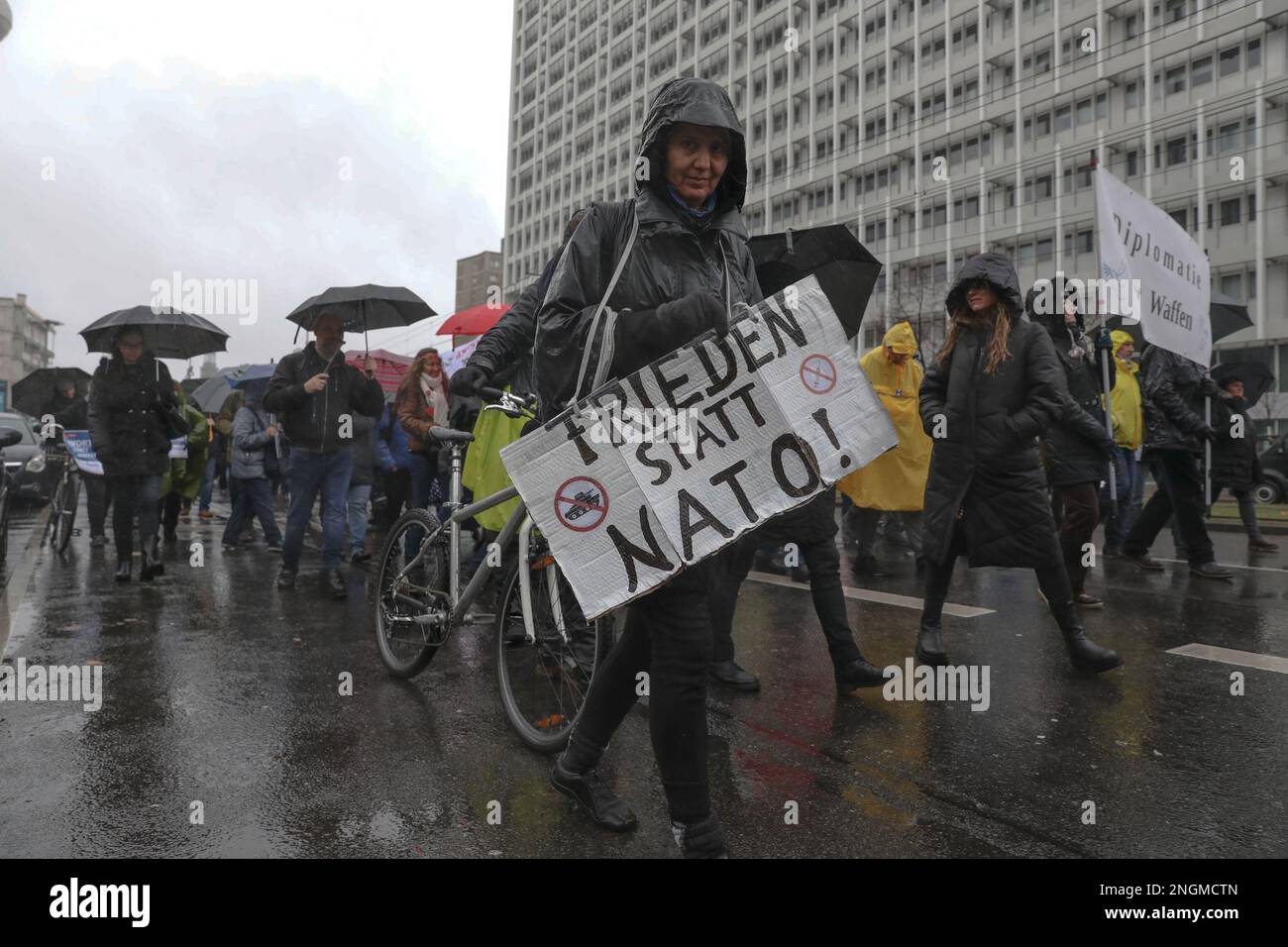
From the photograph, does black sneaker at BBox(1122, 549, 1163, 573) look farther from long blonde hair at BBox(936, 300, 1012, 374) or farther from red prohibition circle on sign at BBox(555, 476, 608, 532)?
red prohibition circle on sign at BBox(555, 476, 608, 532)

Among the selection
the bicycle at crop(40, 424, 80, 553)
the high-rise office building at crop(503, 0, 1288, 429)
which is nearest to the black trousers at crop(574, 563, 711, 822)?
the bicycle at crop(40, 424, 80, 553)

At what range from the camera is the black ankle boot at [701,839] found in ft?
7.95

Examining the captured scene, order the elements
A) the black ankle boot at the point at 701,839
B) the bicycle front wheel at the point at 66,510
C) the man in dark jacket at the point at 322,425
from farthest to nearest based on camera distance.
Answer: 1. the bicycle front wheel at the point at 66,510
2. the man in dark jacket at the point at 322,425
3. the black ankle boot at the point at 701,839

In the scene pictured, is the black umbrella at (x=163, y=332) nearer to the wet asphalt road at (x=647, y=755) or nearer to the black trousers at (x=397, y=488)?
the black trousers at (x=397, y=488)

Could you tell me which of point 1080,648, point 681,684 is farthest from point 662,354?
point 1080,648

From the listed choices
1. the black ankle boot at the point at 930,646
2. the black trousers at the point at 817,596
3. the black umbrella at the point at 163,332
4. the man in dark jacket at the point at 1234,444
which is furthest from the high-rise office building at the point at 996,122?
the black trousers at the point at 817,596

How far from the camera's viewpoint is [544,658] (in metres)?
3.34

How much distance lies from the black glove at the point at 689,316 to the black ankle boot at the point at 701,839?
1272 mm

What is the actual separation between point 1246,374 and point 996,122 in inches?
1860

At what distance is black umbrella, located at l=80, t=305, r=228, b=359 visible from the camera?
756cm

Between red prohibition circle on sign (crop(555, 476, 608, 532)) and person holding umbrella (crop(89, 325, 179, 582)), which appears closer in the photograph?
red prohibition circle on sign (crop(555, 476, 608, 532))

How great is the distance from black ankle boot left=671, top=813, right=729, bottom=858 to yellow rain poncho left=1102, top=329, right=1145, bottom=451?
23.1 ft

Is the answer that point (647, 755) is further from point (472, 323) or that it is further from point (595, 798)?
point (472, 323)
